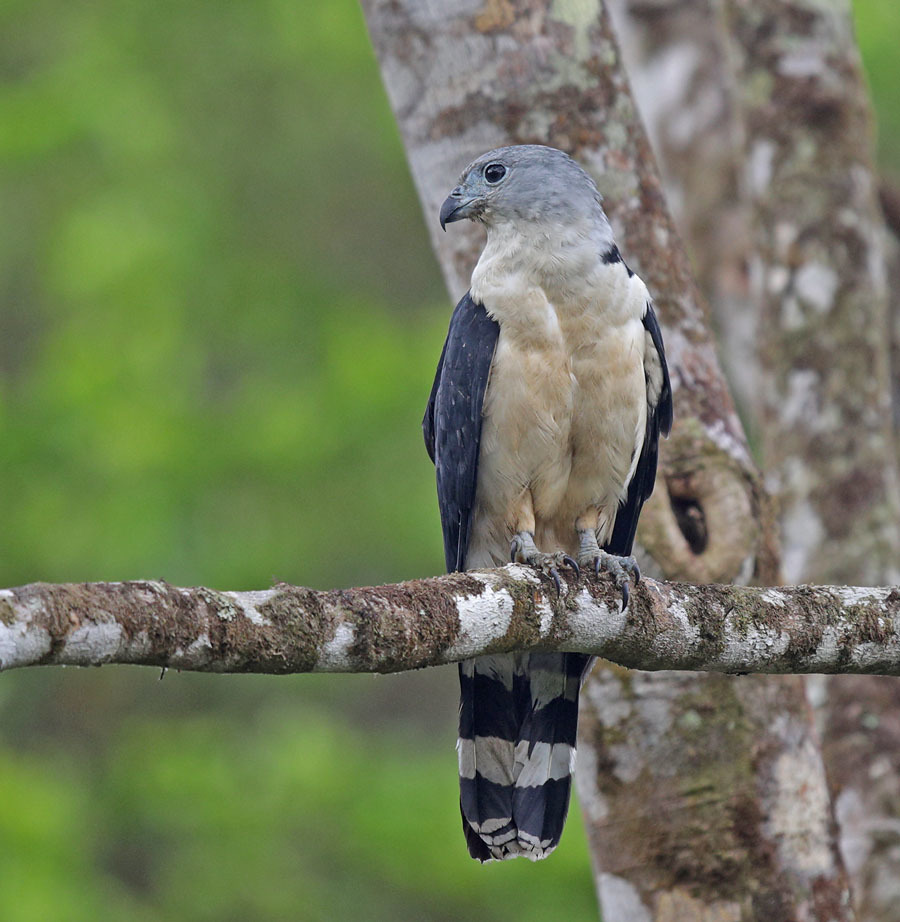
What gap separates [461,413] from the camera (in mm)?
4039

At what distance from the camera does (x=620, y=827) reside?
4.09 meters

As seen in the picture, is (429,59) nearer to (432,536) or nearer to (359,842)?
(432,536)

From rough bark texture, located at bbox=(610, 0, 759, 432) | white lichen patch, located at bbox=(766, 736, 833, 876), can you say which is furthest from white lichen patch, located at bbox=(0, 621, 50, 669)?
rough bark texture, located at bbox=(610, 0, 759, 432)

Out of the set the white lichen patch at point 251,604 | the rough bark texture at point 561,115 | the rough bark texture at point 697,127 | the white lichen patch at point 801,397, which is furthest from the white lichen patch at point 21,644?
the rough bark texture at point 697,127

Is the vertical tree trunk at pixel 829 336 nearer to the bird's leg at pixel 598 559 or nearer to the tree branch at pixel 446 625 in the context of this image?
the bird's leg at pixel 598 559

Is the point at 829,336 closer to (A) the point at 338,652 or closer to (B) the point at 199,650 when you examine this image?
(A) the point at 338,652

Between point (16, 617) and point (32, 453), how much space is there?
6511 mm

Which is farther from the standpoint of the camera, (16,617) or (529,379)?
(529,379)

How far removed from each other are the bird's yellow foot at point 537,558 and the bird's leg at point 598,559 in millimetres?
83

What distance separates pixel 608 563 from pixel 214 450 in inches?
219

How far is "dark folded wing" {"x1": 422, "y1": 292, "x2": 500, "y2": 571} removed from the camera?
3977mm

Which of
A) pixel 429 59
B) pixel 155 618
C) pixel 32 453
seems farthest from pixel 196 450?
pixel 155 618

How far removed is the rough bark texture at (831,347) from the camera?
5.14m

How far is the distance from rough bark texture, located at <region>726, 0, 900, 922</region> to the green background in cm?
308
